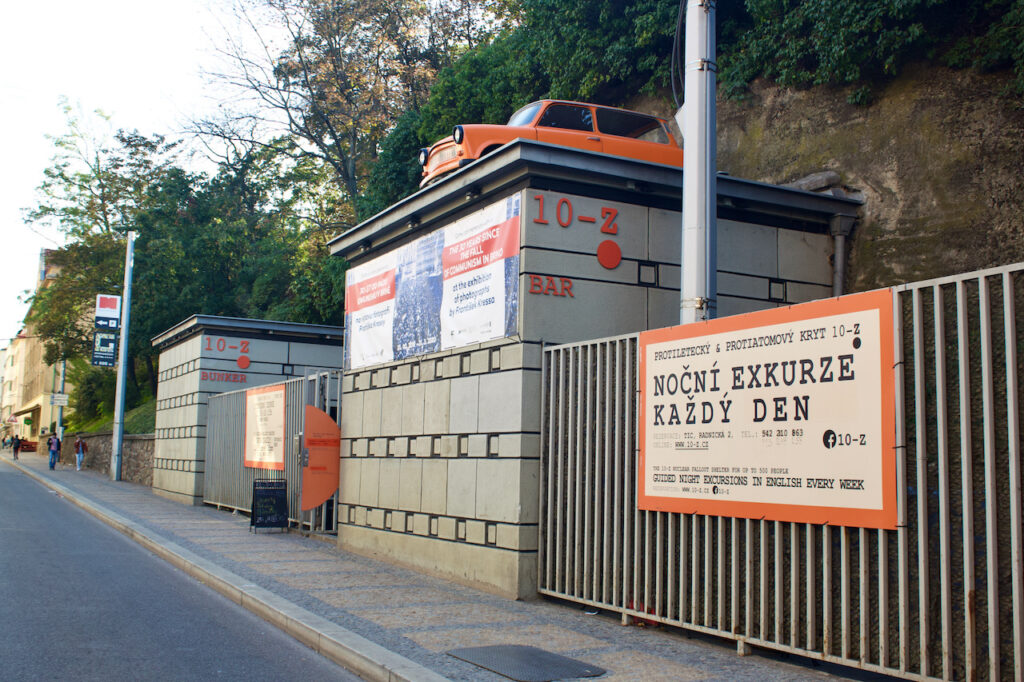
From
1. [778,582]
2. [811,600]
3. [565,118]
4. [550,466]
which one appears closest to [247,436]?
[565,118]

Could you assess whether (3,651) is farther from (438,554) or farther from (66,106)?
(66,106)

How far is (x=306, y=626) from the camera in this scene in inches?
295

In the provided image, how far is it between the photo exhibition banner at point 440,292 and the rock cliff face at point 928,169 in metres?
4.84

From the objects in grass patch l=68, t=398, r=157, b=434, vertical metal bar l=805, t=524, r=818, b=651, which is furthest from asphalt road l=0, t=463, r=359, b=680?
grass patch l=68, t=398, r=157, b=434

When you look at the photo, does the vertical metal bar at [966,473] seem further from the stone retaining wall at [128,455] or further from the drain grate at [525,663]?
the stone retaining wall at [128,455]

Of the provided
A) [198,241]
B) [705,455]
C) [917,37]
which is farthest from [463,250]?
[198,241]

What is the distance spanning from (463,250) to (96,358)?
28.6 meters

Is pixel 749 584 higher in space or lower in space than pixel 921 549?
lower

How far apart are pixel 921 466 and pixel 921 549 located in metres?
0.48

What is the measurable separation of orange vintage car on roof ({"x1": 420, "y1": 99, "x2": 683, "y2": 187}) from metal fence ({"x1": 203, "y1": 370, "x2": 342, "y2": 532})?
12.8 ft

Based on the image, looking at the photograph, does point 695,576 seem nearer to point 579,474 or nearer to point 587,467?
point 587,467

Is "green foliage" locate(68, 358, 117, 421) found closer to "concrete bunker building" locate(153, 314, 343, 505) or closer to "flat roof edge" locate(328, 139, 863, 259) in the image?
"concrete bunker building" locate(153, 314, 343, 505)

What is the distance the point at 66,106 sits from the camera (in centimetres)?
5056

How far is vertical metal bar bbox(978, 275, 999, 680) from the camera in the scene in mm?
4992
